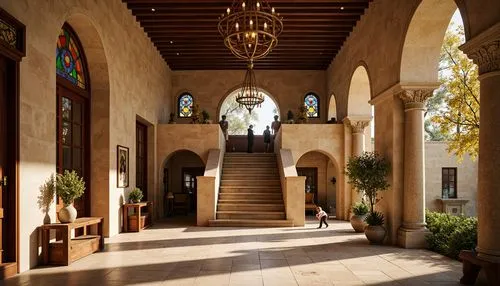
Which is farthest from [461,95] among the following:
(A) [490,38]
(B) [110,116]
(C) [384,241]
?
(B) [110,116]

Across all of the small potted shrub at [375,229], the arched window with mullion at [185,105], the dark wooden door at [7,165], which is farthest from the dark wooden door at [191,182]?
the dark wooden door at [7,165]

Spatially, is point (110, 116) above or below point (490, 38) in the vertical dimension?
below

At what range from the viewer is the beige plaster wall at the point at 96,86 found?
619 centimetres

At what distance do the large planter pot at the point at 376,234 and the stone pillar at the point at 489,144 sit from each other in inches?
134

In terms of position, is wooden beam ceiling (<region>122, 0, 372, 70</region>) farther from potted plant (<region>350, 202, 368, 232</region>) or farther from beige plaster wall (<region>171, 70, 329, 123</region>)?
potted plant (<region>350, 202, 368, 232</region>)

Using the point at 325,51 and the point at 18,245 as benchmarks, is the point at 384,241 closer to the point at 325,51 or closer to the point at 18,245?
the point at 18,245

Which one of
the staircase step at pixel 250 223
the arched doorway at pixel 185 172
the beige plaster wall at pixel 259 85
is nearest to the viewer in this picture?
the staircase step at pixel 250 223

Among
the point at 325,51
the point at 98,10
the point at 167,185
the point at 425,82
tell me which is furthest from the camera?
the point at 167,185

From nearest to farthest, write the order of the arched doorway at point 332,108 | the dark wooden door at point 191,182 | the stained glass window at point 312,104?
the arched doorway at point 332,108, the dark wooden door at point 191,182, the stained glass window at point 312,104

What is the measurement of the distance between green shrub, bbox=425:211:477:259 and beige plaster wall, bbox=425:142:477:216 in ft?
31.4

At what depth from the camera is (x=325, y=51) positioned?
51.9ft

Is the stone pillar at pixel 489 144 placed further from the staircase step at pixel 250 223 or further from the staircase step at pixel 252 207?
the staircase step at pixel 252 207

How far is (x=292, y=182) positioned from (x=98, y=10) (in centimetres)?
689

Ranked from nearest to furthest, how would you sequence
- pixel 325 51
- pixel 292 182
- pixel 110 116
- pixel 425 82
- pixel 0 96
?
1. pixel 0 96
2. pixel 425 82
3. pixel 110 116
4. pixel 292 182
5. pixel 325 51
